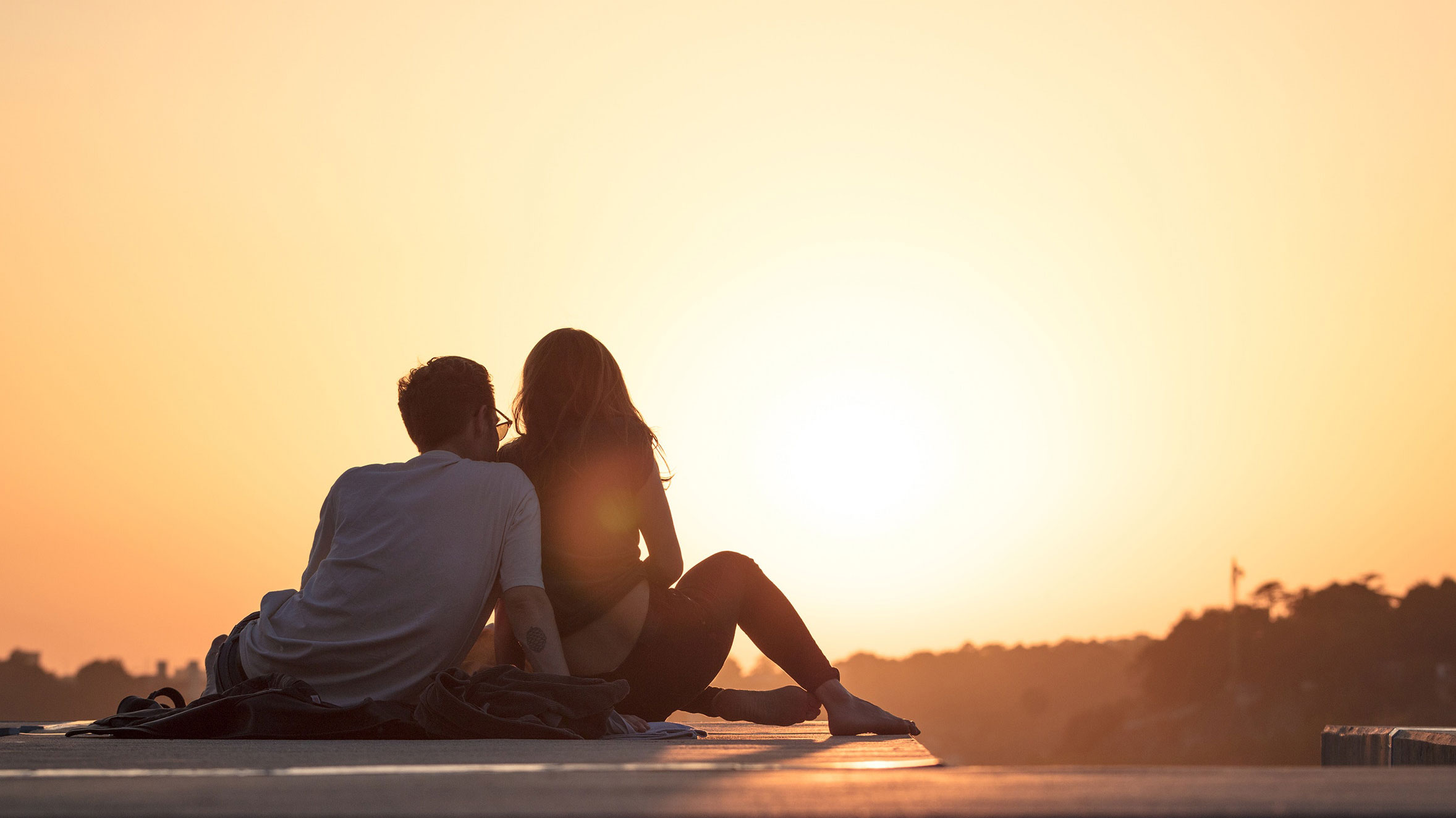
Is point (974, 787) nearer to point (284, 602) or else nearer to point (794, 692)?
point (794, 692)

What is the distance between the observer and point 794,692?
13.9 feet

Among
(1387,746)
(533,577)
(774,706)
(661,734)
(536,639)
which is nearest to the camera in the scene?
(661,734)

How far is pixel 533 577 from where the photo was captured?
3.96 metres

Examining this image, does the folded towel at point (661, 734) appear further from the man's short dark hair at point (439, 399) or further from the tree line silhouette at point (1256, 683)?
the tree line silhouette at point (1256, 683)

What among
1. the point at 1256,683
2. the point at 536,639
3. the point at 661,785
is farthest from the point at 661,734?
the point at 1256,683

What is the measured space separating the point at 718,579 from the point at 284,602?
4.35 feet

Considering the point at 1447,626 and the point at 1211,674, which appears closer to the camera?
the point at 1447,626

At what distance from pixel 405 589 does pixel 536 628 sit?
393 millimetres

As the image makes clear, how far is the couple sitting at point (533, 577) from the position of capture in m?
3.87

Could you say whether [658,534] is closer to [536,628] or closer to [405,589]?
[536,628]

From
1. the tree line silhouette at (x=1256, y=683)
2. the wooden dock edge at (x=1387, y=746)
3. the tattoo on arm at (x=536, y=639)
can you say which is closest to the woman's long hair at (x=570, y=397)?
the tattoo on arm at (x=536, y=639)

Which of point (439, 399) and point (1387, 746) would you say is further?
point (1387, 746)

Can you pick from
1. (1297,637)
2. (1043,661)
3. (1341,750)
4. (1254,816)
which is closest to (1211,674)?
(1297,637)

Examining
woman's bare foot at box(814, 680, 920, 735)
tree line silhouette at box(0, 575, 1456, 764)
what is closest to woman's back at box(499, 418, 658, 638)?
woman's bare foot at box(814, 680, 920, 735)
